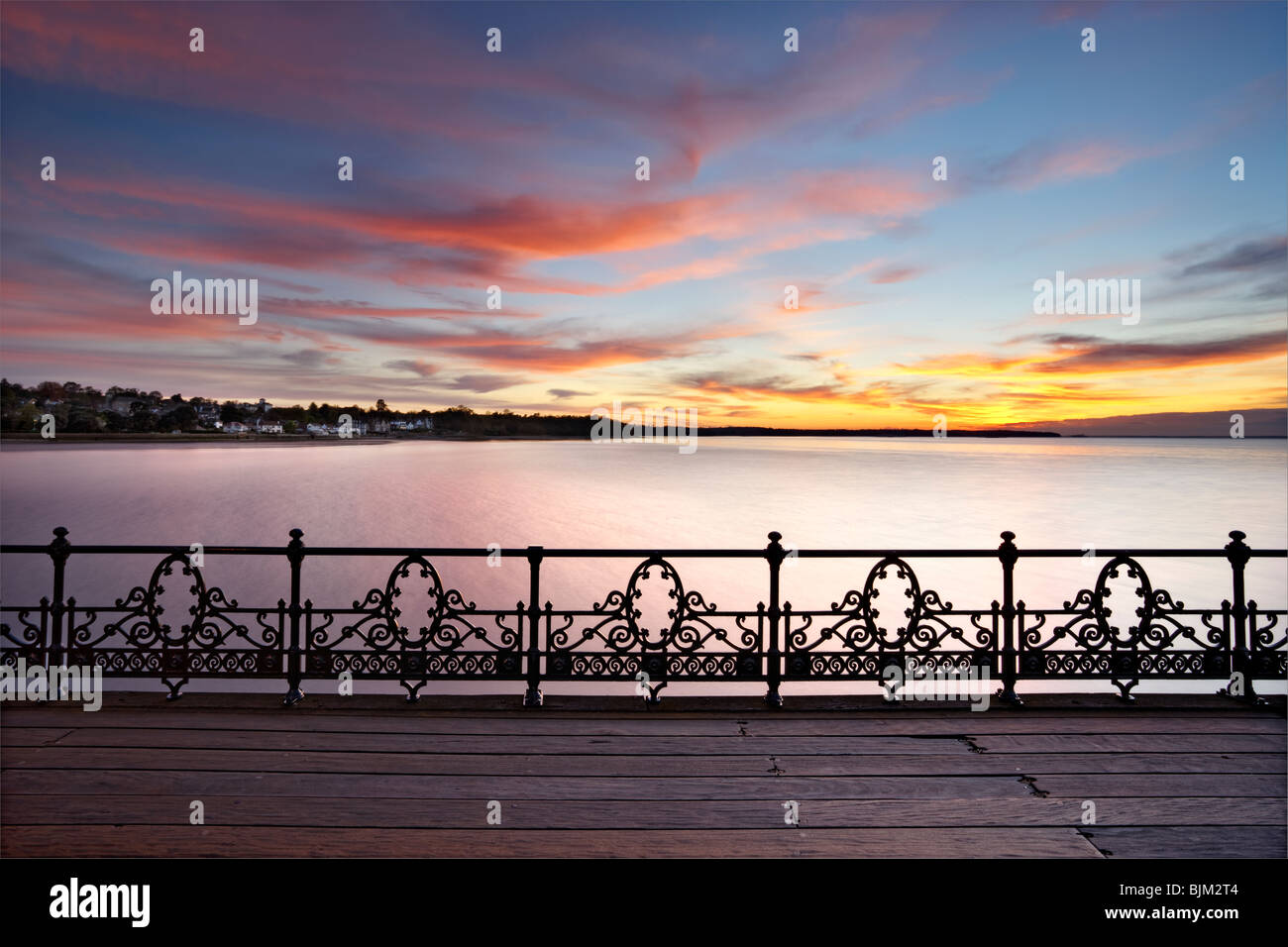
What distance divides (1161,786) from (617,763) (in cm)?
347

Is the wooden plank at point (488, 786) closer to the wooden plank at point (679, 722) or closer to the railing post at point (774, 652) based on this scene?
the wooden plank at point (679, 722)

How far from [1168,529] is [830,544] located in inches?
942

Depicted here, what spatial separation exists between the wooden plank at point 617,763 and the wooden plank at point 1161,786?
0.09 metres

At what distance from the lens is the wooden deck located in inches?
141

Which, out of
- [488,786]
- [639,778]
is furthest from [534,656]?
[639,778]

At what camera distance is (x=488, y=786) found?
4141 millimetres

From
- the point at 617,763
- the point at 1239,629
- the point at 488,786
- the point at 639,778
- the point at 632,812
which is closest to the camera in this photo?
the point at 632,812

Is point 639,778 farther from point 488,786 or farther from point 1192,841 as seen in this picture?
point 1192,841

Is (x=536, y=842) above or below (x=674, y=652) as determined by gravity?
below
